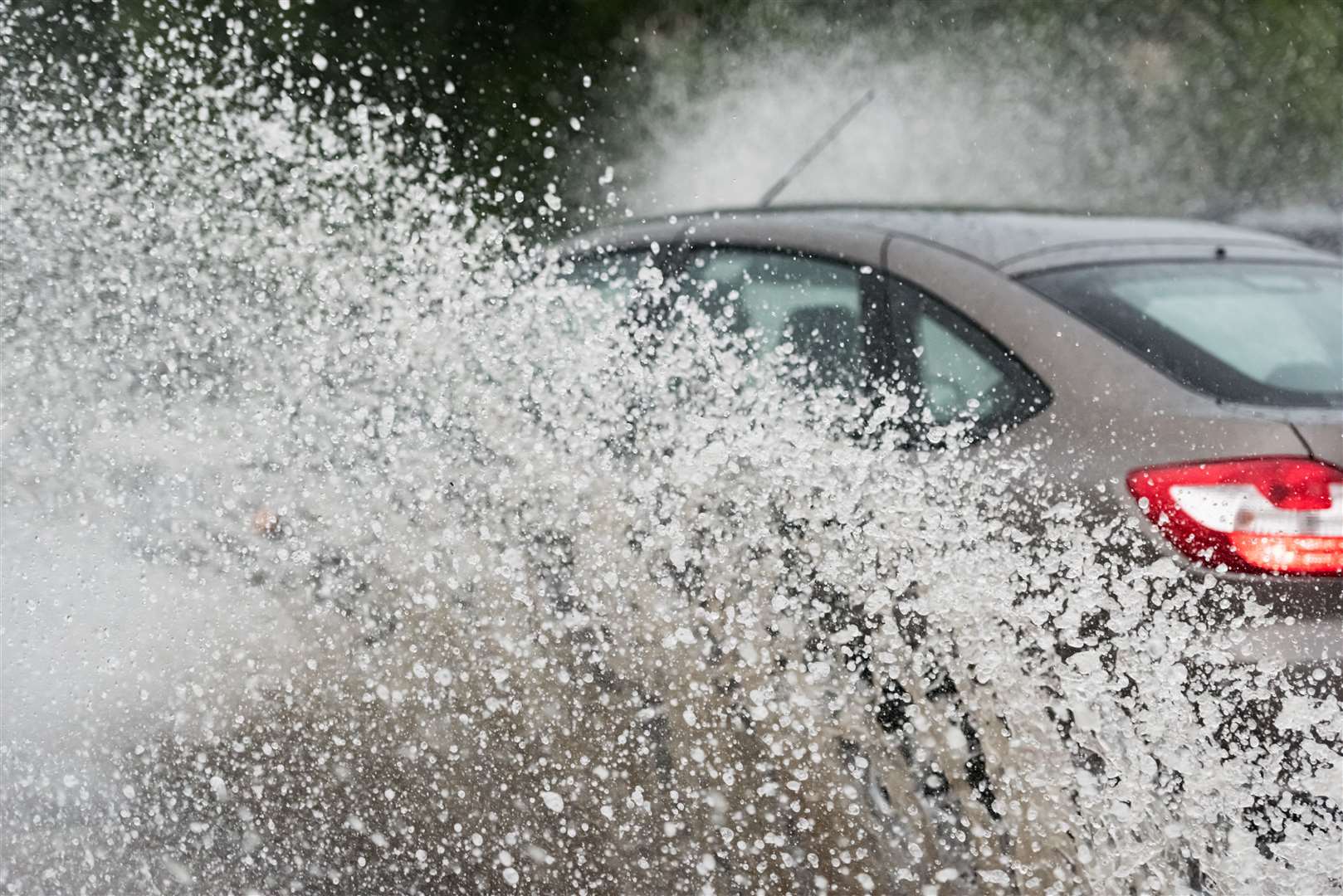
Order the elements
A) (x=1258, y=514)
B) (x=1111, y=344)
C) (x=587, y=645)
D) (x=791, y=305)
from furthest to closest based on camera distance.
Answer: (x=791, y=305) < (x=587, y=645) < (x=1111, y=344) < (x=1258, y=514)

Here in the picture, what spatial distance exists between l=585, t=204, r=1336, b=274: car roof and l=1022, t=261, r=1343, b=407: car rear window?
0.09 meters

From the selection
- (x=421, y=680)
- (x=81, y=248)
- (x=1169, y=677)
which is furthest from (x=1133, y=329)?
(x=81, y=248)

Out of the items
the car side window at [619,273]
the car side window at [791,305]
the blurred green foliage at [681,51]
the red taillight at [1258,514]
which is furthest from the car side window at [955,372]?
the blurred green foliage at [681,51]

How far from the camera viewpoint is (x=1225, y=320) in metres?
3.37

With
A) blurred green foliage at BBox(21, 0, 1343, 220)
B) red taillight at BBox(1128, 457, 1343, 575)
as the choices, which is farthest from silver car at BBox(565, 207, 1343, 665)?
blurred green foliage at BBox(21, 0, 1343, 220)

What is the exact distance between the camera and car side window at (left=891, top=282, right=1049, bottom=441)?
10.7ft

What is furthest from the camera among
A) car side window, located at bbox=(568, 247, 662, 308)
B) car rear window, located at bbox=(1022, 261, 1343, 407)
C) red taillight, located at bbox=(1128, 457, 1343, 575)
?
car side window, located at bbox=(568, 247, 662, 308)

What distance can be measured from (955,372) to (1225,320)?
1.80 ft

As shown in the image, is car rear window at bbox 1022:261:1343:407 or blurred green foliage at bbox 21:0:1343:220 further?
blurred green foliage at bbox 21:0:1343:220

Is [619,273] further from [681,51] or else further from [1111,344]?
[681,51]

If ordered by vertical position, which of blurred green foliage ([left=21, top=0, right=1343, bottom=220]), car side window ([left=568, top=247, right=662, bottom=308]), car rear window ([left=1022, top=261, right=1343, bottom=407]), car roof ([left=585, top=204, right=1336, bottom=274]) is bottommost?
car rear window ([left=1022, top=261, right=1343, bottom=407])

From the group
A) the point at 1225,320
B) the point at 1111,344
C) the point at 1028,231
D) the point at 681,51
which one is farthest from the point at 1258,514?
the point at 681,51

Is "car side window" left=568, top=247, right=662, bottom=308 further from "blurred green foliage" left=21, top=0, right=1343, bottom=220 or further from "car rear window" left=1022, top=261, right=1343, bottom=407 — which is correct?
"blurred green foliage" left=21, top=0, right=1343, bottom=220

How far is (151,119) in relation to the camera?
1019 cm
